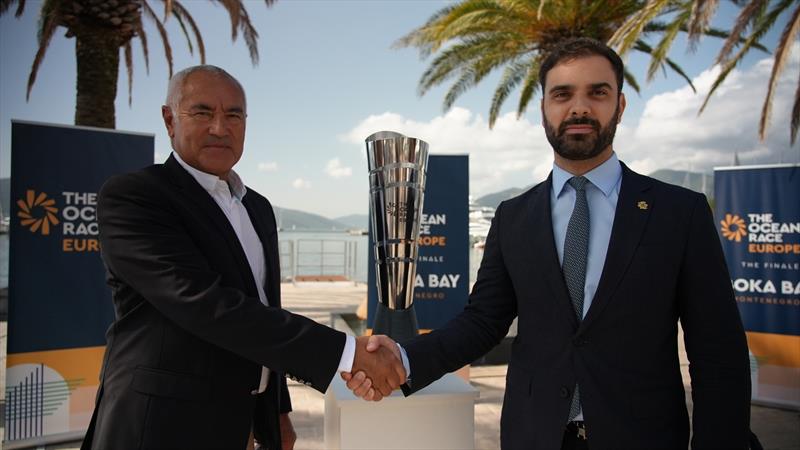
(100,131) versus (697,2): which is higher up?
(697,2)

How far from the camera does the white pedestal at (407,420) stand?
6.97 feet

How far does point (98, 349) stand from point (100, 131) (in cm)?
188

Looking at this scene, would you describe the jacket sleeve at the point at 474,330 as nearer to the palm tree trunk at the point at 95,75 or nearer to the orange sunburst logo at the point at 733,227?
the orange sunburst logo at the point at 733,227

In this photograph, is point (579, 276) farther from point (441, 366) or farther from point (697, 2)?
point (697, 2)

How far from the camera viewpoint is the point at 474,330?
6.67 feet

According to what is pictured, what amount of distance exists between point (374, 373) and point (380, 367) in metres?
0.03

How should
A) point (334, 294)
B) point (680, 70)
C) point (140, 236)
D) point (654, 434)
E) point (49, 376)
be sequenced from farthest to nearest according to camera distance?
point (334, 294), point (680, 70), point (49, 376), point (140, 236), point (654, 434)

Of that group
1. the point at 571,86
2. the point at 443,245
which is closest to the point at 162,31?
the point at 443,245

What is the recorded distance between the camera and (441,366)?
204 centimetres

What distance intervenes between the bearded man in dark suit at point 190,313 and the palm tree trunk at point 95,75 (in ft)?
21.3

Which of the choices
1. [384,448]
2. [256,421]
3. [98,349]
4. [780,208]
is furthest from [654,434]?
[780,208]

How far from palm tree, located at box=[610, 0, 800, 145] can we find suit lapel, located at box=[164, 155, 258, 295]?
7.01 m

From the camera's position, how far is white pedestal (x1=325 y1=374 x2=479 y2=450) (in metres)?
2.12

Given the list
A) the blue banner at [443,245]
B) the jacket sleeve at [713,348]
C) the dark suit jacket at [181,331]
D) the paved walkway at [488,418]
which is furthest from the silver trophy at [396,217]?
the blue banner at [443,245]
